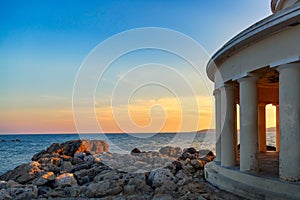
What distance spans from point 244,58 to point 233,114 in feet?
8.07

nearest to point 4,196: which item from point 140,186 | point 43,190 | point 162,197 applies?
point 43,190

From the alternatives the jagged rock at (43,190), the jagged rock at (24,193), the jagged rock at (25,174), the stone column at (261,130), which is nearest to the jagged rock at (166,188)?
the jagged rock at (43,190)

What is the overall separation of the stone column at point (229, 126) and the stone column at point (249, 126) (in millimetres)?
1586

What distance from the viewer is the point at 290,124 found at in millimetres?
7344

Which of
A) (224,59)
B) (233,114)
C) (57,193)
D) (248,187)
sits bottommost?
(57,193)

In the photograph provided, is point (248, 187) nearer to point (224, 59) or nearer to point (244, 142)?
point (244, 142)

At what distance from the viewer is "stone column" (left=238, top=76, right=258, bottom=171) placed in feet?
29.4

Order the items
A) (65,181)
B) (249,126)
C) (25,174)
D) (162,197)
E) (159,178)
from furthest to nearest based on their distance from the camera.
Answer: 1. (25,174)
2. (65,181)
3. (159,178)
4. (249,126)
5. (162,197)

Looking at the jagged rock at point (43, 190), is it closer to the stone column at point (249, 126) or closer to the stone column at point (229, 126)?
the stone column at point (229, 126)

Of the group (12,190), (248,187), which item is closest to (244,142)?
(248,187)

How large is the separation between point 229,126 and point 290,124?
3.62 meters

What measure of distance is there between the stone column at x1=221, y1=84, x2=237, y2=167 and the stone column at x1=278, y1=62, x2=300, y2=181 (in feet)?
10.8

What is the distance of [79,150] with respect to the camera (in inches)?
979

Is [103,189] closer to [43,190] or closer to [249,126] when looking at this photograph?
[43,190]
